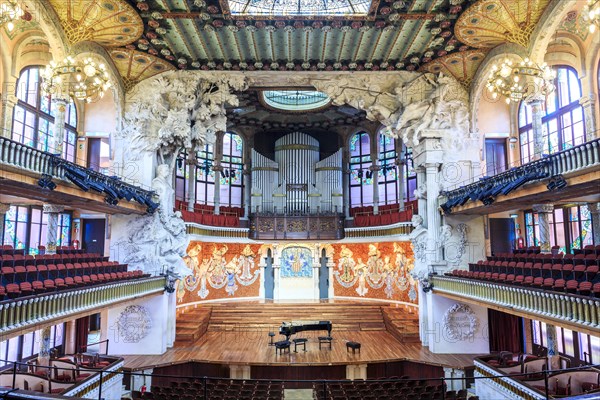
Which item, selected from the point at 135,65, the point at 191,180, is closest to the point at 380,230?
the point at 191,180

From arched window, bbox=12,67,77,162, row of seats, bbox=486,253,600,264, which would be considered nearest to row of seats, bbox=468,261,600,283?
row of seats, bbox=486,253,600,264

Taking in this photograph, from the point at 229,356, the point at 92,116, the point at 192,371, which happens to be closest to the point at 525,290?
the point at 229,356

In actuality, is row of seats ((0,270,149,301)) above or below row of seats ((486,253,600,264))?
below

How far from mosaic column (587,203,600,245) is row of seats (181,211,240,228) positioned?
662 inches

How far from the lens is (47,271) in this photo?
11.1 m

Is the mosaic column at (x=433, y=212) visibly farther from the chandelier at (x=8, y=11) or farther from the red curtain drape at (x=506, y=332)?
the chandelier at (x=8, y=11)

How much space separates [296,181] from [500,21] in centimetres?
1447

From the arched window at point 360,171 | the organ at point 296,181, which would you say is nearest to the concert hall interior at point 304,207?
the organ at point 296,181

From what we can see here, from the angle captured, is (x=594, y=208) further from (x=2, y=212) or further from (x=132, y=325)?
(x=2, y=212)

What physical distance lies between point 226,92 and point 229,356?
10.9 meters

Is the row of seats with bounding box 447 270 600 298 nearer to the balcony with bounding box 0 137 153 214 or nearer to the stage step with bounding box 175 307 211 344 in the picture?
the stage step with bounding box 175 307 211 344

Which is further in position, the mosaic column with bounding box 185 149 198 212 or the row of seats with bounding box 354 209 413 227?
the mosaic column with bounding box 185 149 198 212

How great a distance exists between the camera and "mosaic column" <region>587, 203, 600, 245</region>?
13.6 m

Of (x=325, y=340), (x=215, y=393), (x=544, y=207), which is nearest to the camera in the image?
(x=215, y=393)
